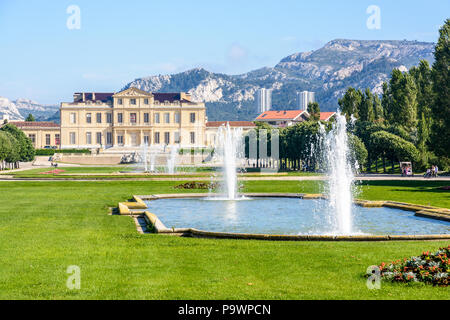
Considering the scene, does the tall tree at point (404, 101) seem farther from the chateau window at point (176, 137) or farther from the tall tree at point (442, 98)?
the chateau window at point (176, 137)

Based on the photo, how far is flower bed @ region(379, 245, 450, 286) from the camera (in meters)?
9.16

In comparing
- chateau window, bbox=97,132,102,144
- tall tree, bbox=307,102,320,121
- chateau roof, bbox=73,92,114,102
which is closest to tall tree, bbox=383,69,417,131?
tall tree, bbox=307,102,320,121

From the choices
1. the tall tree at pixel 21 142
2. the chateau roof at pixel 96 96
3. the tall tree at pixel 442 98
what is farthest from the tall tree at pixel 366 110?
the chateau roof at pixel 96 96

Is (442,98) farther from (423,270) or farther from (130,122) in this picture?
(130,122)

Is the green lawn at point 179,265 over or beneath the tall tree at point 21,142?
beneath

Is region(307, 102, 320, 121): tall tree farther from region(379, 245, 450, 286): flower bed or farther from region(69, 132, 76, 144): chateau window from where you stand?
region(379, 245, 450, 286): flower bed

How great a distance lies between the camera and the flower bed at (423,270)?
30.1ft

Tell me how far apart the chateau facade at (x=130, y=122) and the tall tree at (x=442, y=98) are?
77.9 metres

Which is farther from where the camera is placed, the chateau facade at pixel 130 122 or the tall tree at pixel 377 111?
the chateau facade at pixel 130 122

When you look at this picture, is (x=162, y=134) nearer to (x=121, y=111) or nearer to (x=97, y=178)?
(x=121, y=111)

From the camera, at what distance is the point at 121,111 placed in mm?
113375

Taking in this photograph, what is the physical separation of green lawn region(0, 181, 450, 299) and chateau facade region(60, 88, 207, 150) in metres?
97.7

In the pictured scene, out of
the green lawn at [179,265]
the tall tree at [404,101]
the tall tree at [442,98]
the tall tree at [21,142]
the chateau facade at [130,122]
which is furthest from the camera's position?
the chateau facade at [130,122]

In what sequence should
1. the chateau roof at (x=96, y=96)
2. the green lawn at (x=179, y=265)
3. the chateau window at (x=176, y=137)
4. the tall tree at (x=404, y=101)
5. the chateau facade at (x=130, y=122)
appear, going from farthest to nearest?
the chateau roof at (x=96, y=96) < the chateau window at (x=176, y=137) < the chateau facade at (x=130, y=122) < the tall tree at (x=404, y=101) < the green lawn at (x=179, y=265)
